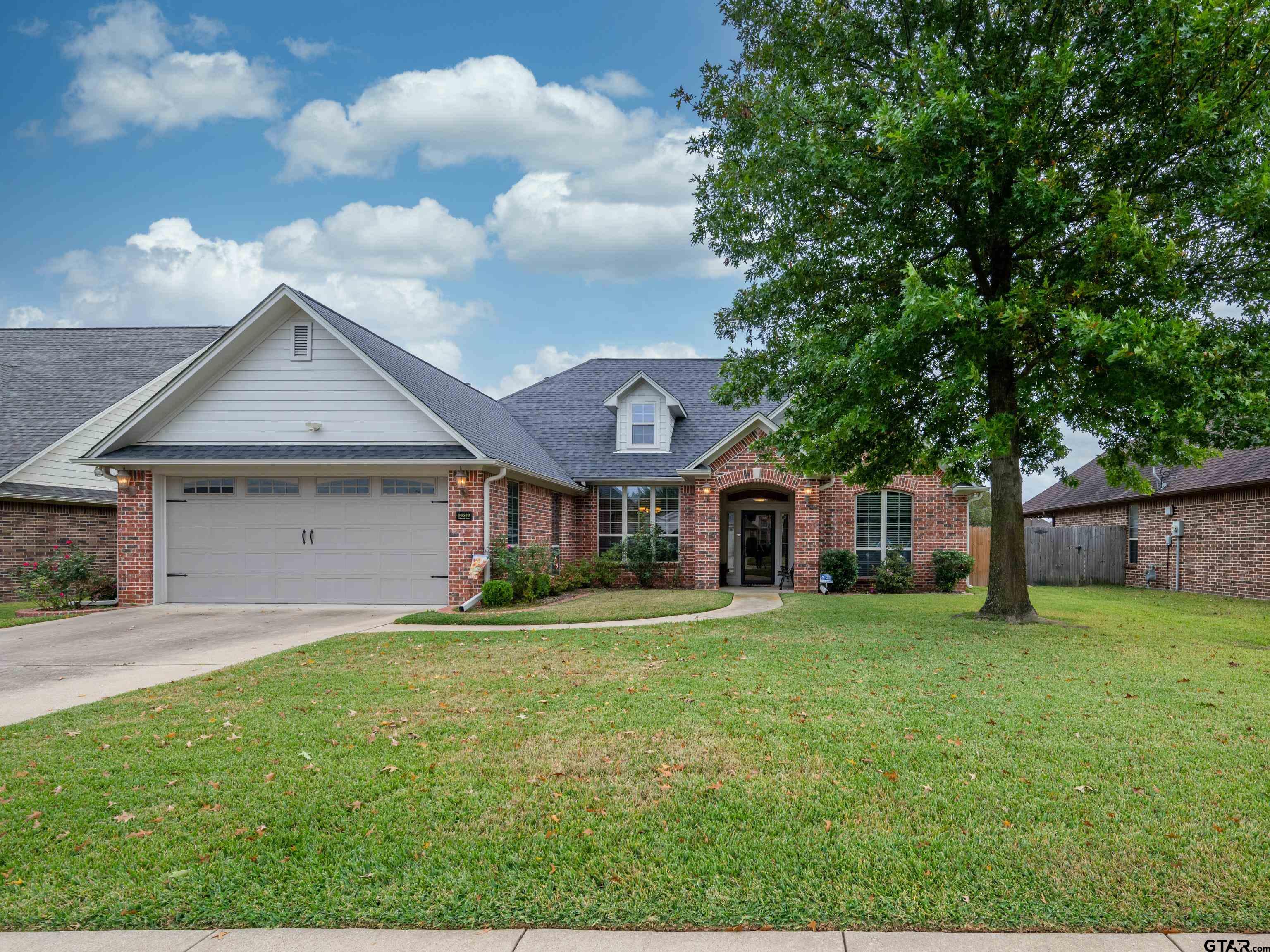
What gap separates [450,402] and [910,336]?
1008 centimetres

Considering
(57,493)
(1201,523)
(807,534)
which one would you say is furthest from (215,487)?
(1201,523)

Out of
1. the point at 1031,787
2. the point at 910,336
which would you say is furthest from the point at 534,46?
the point at 1031,787

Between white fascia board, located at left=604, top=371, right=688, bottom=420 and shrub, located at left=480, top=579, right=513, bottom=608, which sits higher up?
white fascia board, located at left=604, top=371, right=688, bottom=420

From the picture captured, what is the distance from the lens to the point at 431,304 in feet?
109

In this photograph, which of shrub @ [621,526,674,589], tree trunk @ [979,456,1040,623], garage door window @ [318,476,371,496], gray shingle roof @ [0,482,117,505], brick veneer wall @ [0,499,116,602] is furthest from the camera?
shrub @ [621,526,674,589]

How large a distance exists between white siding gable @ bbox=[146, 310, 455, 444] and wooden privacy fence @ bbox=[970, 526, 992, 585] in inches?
632

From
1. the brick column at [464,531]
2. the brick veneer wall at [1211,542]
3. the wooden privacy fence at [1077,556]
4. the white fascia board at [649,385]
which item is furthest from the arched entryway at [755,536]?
the brick veneer wall at [1211,542]

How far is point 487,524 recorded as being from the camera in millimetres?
14023

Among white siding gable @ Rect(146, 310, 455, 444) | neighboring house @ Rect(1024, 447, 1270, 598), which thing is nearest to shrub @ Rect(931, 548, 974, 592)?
neighboring house @ Rect(1024, 447, 1270, 598)

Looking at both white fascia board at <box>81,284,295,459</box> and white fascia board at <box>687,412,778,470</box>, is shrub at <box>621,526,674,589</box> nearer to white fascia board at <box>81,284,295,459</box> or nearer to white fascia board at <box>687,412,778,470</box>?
white fascia board at <box>687,412,778,470</box>

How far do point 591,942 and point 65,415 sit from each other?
816 inches

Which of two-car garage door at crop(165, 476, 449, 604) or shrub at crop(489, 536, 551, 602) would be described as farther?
shrub at crop(489, 536, 551, 602)

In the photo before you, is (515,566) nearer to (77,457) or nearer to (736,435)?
(736,435)

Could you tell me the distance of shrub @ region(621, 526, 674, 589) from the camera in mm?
18422
